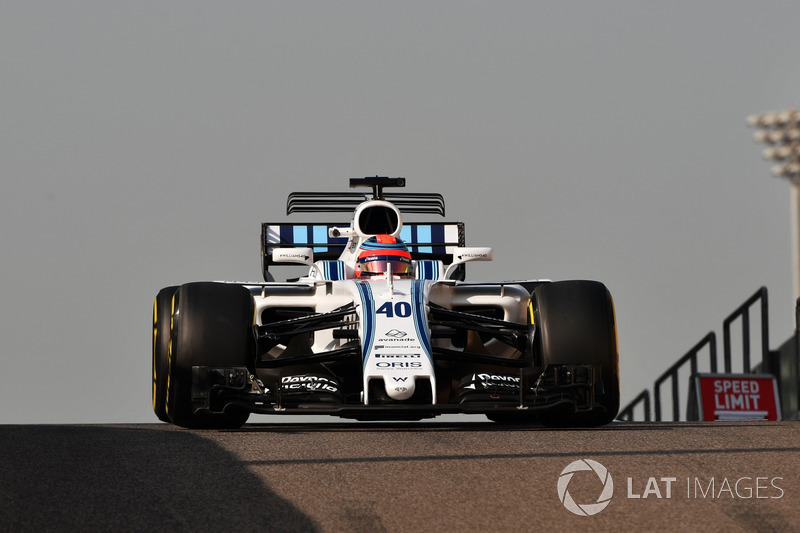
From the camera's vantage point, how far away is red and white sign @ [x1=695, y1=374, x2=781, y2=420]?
17859 mm

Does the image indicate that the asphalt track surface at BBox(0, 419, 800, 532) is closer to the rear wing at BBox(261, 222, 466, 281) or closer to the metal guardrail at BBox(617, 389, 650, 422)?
the rear wing at BBox(261, 222, 466, 281)

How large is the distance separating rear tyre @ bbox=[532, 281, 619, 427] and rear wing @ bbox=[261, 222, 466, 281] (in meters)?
4.64

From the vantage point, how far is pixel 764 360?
60.1 ft

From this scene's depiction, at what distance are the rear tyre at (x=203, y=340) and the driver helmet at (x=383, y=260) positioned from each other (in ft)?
6.96

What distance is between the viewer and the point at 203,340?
1054 centimetres

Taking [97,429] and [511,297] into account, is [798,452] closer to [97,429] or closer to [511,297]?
[511,297]

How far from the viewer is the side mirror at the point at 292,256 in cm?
1302

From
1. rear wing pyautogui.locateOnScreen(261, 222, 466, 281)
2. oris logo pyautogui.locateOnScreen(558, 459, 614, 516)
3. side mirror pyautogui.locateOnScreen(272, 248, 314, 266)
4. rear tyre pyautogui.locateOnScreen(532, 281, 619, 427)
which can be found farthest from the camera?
rear wing pyautogui.locateOnScreen(261, 222, 466, 281)

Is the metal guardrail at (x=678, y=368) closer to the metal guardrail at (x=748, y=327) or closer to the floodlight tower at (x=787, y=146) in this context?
the metal guardrail at (x=748, y=327)

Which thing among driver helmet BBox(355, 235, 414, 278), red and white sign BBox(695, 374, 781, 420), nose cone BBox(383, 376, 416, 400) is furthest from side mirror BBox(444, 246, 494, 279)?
red and white sign BBox(695, 374, 781, 420)

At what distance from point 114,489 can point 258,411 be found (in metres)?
3.42

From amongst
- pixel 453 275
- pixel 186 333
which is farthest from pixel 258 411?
pixel 453 275

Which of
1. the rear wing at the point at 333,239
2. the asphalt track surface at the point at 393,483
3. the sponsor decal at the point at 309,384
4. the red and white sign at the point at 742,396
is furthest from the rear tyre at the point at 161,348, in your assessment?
the red and white sign at the point at 742,396

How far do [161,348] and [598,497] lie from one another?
5.82m
